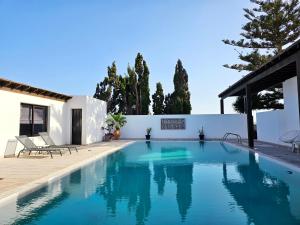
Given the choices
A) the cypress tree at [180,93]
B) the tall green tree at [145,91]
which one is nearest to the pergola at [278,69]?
the cypress tree at [180,93]

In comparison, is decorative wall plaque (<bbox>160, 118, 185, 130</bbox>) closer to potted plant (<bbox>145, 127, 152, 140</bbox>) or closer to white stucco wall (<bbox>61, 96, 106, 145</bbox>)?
potted plant (<bbox>145, 127, 152, 140</bbox>)

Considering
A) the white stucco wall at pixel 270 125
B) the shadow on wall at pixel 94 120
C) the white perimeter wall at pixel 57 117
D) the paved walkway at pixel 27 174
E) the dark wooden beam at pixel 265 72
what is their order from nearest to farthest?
the paved walkway at pixel 27 174, the dark wooden beam at pixel 265 72, the white perimeter wall at pixel 57 117, the white stucco wall at pixel 270 125, the shadow on wall at pixel 94 120

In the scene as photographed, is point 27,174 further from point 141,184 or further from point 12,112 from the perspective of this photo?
point 12,112

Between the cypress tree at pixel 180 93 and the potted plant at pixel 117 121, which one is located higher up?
the cypress tree at pixel 180 93

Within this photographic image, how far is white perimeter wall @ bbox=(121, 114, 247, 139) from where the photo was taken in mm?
24188

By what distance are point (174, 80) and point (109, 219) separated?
2726 cm

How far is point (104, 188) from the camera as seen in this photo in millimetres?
6988

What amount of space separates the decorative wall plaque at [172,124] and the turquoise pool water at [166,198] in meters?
15.3

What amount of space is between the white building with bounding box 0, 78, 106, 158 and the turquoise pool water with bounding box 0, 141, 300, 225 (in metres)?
5.28

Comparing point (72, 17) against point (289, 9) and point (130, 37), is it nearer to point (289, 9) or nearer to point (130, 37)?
point (130, 37)

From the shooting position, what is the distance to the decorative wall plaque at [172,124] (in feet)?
82.2

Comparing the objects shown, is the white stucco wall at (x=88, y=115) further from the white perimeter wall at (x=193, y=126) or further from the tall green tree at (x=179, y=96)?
the tall green tree at (x=179, y=96)

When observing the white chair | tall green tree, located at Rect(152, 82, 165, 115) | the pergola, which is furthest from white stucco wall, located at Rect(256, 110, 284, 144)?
tall green tree, located at Rect(152, 82, 165, 115)

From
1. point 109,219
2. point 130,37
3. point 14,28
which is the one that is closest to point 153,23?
point 130,37
